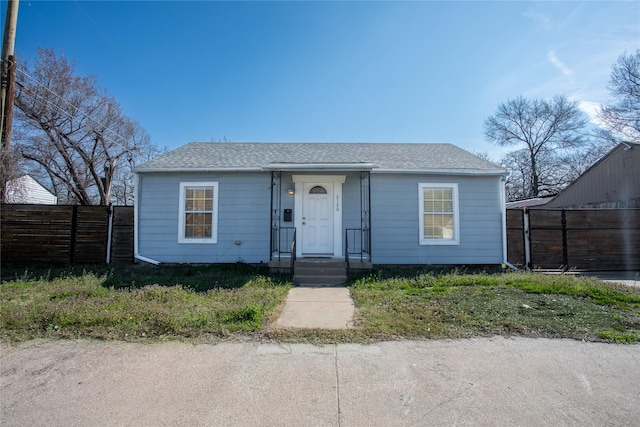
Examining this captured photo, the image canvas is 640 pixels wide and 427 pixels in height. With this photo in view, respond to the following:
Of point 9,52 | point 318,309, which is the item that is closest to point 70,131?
point 9,52

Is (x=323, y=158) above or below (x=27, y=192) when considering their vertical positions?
above

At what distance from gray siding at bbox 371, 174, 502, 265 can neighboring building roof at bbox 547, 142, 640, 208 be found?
26.1 ft

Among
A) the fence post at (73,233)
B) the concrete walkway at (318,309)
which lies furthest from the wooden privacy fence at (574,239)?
the fence post at (73,233)

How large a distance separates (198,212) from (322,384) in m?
7.09

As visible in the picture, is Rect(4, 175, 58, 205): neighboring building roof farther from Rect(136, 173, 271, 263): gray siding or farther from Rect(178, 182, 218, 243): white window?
Rect(178, 182, 218, 243): white window

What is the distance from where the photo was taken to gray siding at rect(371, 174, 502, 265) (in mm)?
8766

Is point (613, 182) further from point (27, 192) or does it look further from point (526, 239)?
point (27, 192)

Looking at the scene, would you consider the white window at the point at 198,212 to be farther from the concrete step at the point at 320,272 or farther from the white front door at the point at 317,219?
the concrete step at the point at 320,272

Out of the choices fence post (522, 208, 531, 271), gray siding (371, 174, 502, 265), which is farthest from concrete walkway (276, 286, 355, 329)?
fence post (522, 208, 531, 271)

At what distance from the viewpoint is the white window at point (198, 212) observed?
8.78m

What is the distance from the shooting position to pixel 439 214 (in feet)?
29.2

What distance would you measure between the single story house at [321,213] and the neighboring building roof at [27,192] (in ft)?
17.2

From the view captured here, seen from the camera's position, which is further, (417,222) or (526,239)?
(526,239)

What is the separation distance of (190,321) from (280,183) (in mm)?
5105
